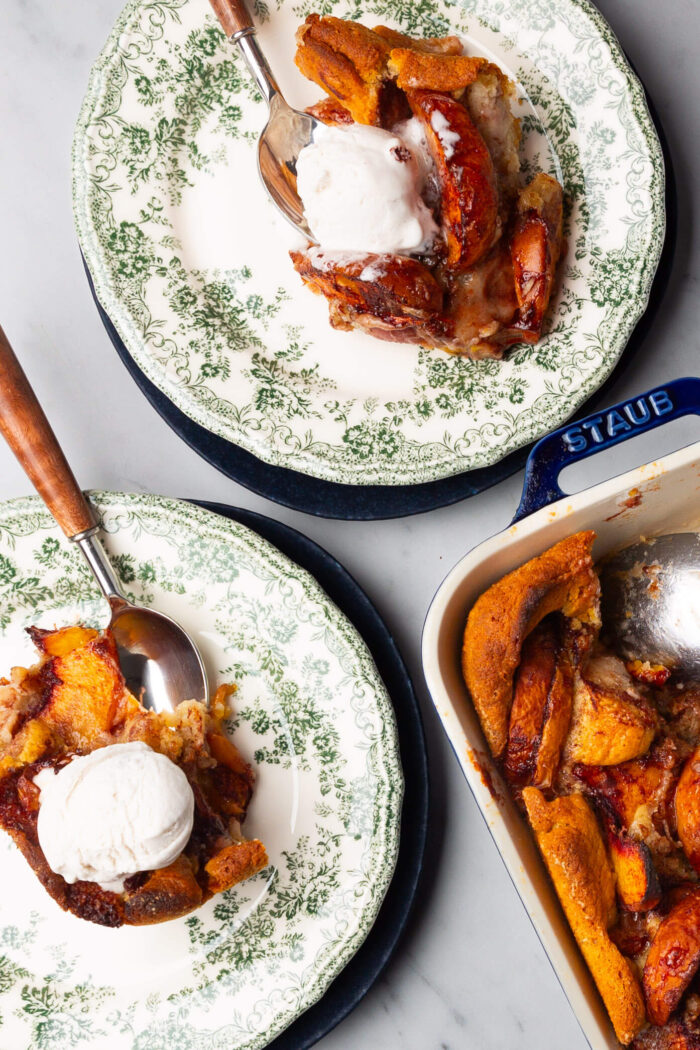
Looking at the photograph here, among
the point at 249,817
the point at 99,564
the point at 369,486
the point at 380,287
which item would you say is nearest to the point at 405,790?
the point at 249,817

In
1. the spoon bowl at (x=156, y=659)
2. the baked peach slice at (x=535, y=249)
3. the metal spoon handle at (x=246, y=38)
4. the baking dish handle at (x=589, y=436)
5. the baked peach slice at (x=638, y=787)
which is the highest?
the metal spoon handle at (x=246, y=38)

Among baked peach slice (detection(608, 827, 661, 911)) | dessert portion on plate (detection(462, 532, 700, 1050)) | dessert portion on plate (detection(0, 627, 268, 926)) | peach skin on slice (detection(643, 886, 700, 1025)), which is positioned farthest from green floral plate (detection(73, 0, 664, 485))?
peach skin on slice (detection(643, 886, 700, 1025))

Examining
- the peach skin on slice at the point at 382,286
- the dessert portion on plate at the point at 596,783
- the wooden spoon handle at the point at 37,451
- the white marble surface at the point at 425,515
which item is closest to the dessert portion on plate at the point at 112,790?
the wooden spoon handle at the point at 37,451

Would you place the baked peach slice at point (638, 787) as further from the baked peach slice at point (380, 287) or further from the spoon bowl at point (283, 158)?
the spoon bowl at point (283, 158)

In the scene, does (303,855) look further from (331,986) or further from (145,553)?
(145,553)

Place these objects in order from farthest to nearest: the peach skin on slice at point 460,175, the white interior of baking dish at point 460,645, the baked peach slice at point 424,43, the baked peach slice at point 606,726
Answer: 1. the baked peach slice at point 424,43
2. the peach skin on slice at point 460,175
3. the baked peach slice at point 606,726
4. the white interior of baking dish at point 460,645

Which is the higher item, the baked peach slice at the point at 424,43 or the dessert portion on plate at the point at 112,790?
the baked peach slice at the point at 424,43
